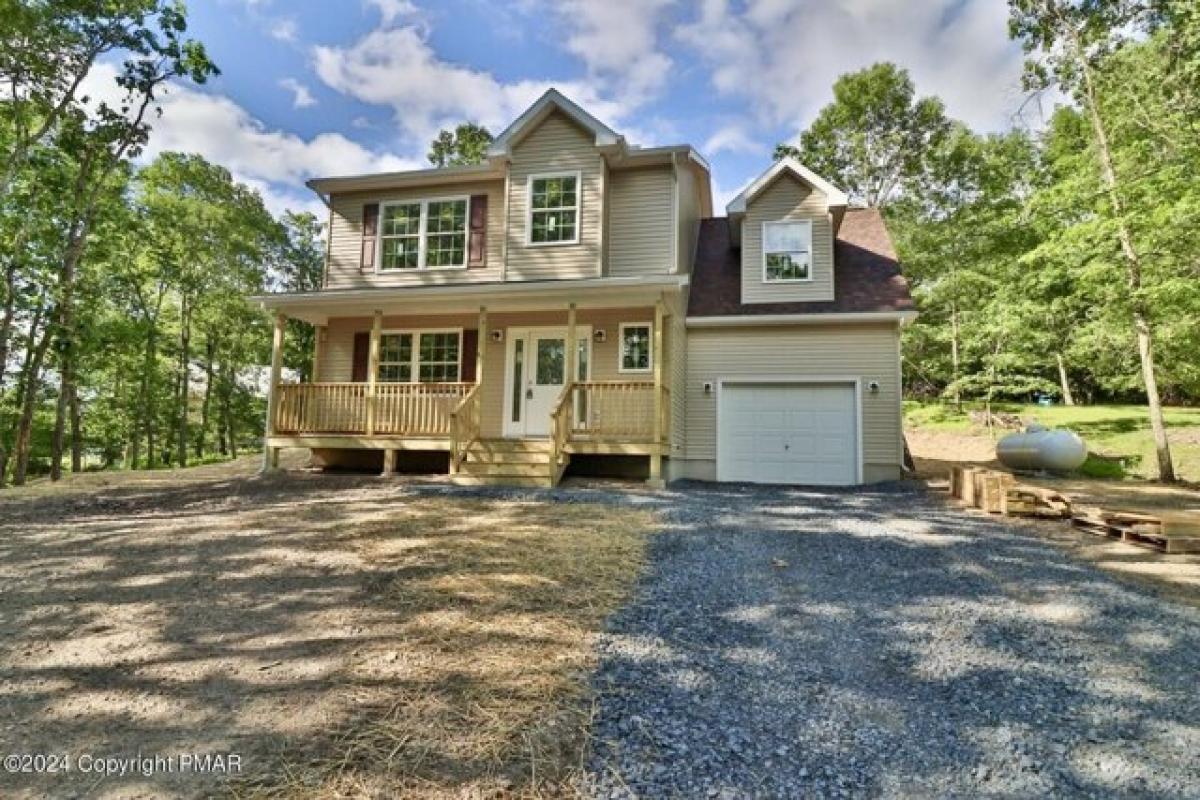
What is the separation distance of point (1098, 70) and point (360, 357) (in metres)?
16.1

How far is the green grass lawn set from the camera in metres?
12.7

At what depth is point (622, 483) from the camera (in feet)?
33.0

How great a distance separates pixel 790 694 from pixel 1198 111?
1284 cm

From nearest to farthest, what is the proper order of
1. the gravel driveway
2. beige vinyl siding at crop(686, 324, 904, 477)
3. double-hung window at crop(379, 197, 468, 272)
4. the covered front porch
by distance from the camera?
the gravel driveway, the covered front porch, beige vinyl siding at crop(686, 324, 904, 477), double-hung window at crop(379, 197, 468, 272)

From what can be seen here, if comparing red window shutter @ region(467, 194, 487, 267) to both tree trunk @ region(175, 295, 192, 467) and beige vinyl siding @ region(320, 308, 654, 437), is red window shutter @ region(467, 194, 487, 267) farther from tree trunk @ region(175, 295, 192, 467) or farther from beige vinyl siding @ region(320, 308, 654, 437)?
tree trunk @ region(175, 295, 192, 467)

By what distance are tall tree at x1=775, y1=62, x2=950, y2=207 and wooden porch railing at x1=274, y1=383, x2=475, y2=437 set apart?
65.2ft

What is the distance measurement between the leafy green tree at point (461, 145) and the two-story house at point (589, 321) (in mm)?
10616

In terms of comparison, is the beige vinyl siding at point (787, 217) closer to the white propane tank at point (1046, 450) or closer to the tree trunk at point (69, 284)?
the white propane tank at point (1046, 450)

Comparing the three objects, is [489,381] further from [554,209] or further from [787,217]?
[787,217]

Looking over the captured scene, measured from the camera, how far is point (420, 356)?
1219 cm

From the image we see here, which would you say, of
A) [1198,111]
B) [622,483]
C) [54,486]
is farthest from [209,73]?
[1198,111]

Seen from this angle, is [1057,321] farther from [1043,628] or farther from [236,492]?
[236,492]

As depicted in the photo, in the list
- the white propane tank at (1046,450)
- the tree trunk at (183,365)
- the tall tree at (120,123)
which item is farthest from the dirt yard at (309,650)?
the tree trunk at (183,365)

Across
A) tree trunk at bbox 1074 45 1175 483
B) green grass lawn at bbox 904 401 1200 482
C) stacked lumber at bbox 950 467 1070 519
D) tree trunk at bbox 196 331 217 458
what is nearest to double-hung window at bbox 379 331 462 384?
stacked lumber at bbox 950 467 1070 519
